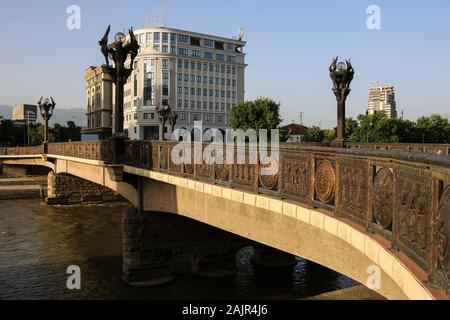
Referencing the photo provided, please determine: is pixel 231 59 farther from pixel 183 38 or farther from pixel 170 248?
pixel 170 248

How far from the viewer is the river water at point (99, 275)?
604 inches

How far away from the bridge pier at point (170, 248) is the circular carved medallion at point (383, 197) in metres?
12.3

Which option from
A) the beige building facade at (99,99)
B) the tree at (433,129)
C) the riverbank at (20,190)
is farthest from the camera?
the beige building facade at (99,99)

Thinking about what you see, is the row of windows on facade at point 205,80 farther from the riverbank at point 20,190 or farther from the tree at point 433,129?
the riverbank at point 20,190

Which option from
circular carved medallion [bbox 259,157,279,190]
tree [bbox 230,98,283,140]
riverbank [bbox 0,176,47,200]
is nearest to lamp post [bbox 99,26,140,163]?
circular carved medallion [bbox 259,157,279,190]

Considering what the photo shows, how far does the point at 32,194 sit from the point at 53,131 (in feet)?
187

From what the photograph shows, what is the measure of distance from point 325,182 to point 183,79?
307 feet

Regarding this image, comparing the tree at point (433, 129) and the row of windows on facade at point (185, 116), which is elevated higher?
the row of windows on facade at point (185, 116)

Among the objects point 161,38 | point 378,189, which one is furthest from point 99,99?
point 378,189

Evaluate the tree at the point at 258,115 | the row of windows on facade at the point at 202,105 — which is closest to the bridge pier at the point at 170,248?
the tree at the point at 258,115

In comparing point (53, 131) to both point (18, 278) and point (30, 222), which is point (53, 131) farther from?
point (18, 278)

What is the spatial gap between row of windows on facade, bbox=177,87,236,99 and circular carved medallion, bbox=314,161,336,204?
9258cm
